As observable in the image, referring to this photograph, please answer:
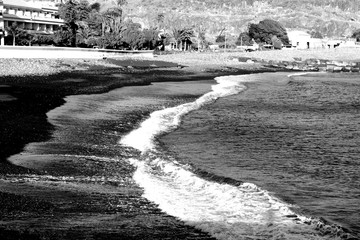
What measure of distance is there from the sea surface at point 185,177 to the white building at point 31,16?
68752mm

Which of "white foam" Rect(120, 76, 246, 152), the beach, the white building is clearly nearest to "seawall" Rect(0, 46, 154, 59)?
the white building

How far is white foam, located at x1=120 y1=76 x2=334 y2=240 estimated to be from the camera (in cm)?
1034

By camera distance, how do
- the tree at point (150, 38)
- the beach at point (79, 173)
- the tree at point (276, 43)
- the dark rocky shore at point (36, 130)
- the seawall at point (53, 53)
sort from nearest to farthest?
the dark rocky shore at point (36, 130)
the beach at point (79, 173)
the seawall at point (53, 53)
the tree at point (150, 38)
the tree at point (276, 43)

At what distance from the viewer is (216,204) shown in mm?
12039

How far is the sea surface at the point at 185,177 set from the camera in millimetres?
10445

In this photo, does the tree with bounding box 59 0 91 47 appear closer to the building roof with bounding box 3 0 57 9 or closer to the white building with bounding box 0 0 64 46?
the white building with bounding box 0 0 64 46

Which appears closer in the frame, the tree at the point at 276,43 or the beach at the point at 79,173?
the beach at the point at 79,173


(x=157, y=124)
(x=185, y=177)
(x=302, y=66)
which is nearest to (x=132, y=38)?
(x=302, y=66)

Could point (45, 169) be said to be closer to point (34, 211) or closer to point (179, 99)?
point (34, 211)

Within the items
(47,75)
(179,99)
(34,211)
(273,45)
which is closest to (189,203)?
(34,211)

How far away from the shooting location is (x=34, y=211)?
10.8 meters

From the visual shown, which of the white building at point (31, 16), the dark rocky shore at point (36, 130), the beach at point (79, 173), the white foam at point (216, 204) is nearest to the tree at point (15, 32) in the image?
the white building at point (31, 16)

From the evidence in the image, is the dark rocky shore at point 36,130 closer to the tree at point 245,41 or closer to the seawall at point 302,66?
the seawall at point 302,66

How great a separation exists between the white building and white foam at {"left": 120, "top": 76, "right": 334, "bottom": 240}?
76.7 meters
